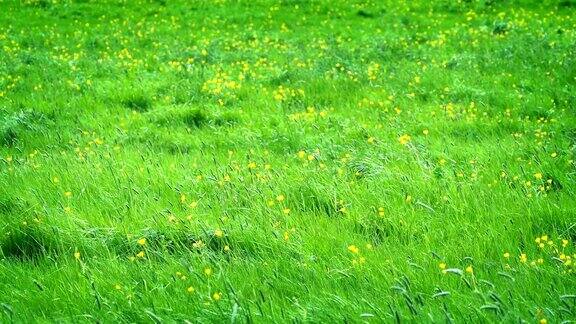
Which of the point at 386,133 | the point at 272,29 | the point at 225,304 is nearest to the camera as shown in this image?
the point at 225,304

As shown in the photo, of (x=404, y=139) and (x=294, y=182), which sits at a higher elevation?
(x=294, y=182)

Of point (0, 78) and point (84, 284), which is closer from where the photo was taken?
point (84, 284)

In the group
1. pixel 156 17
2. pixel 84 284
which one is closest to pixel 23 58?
pixel 156 17

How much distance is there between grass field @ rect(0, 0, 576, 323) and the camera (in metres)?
4.12

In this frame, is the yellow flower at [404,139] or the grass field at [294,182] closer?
the grass field at [294,182]

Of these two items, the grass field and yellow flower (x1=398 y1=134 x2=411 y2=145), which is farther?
yellow flower (x1=398 y1=134 x2=411 y2=145)

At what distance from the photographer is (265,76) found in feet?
38.2

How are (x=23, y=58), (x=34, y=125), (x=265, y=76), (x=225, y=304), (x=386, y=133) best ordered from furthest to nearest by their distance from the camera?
(x=23, y=58) → (x=265, y=76) → (x=34, y=125) → (x=386, y=133) → (x=225, y=304)

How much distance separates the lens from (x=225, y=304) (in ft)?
13.1

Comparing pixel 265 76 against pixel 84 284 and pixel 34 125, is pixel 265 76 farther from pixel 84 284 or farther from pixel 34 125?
pixel 84 284

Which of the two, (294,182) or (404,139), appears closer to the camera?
(294,182)

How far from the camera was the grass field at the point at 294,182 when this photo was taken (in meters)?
4.12

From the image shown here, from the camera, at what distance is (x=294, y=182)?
20.7 feet

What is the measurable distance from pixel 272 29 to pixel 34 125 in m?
10.0
